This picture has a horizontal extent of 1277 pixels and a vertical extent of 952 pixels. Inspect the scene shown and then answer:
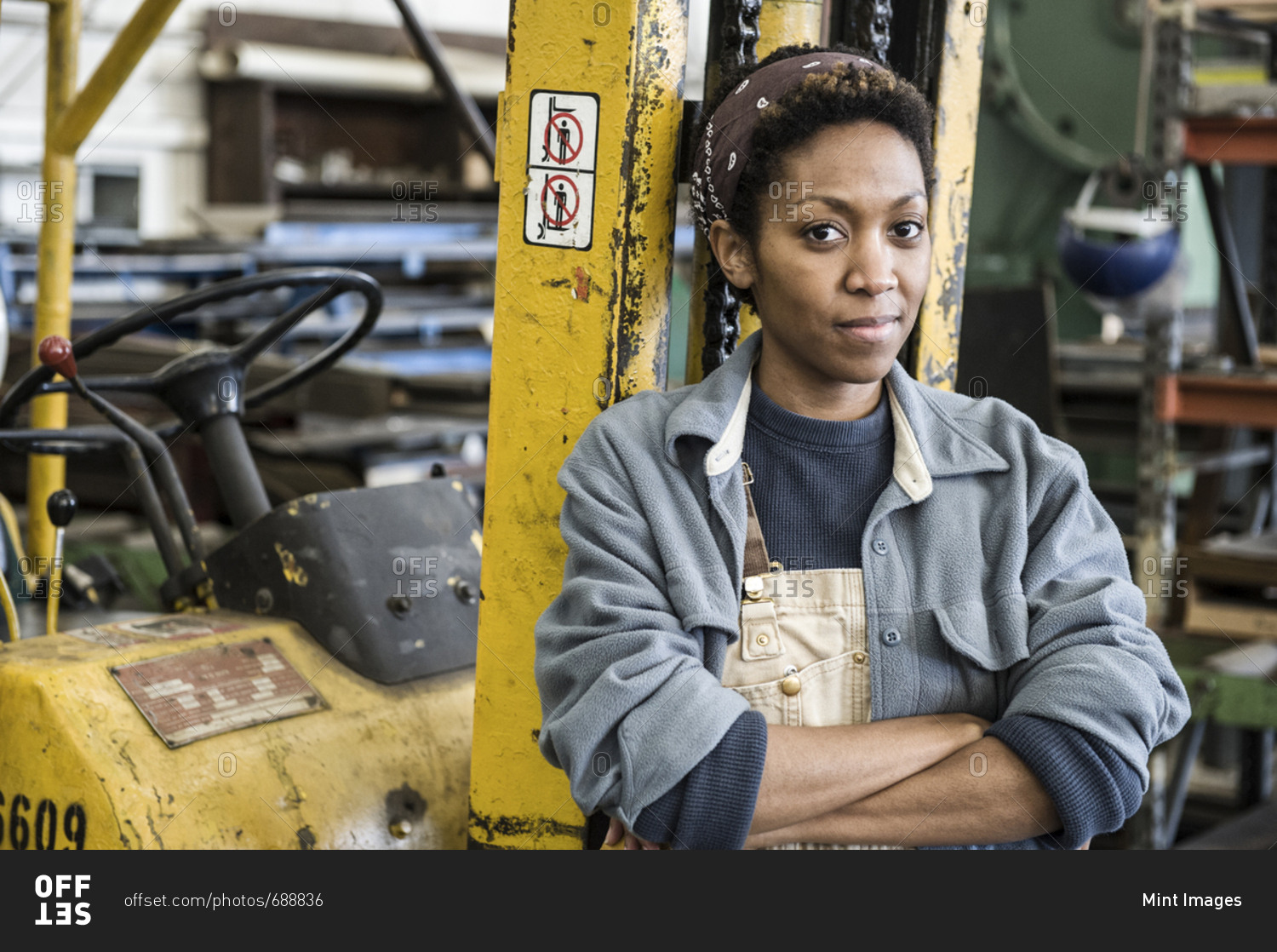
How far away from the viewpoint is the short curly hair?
1.33m

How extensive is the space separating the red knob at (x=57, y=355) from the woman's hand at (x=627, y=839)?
1093 millimetres

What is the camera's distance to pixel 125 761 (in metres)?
1.60

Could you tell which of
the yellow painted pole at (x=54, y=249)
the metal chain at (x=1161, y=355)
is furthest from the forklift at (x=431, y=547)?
the metal chain at (x=1161, y=355)

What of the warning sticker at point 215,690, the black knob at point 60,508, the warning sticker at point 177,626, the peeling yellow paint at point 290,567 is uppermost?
the black knob at point 60,508

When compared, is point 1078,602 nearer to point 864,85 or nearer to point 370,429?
point 864,85

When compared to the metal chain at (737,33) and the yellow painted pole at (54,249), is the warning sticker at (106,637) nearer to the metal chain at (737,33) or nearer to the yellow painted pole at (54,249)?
the yellow painted pole at (54,249)

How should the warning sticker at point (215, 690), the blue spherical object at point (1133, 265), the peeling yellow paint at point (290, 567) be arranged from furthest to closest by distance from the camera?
1. the blue spherical object at point (1133, 265)
2. the peeling yellow paint at point (290, 567)
3. the warning sticker at point (215, 690)

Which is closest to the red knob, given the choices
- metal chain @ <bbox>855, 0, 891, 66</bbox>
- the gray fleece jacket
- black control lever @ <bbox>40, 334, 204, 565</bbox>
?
black control lever @ <bbox>40, 334, 204, 565</bbox>

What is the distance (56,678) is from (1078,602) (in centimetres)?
115

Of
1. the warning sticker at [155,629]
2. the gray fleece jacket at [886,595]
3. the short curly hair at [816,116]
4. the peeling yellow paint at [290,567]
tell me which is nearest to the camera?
the gray fleece jacket at [886,595]

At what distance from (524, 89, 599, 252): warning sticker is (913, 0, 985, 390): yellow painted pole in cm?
47

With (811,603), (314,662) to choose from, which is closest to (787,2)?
(811,603)

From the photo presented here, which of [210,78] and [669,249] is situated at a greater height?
[210,78]

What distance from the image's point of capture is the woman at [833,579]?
1.22 meters
